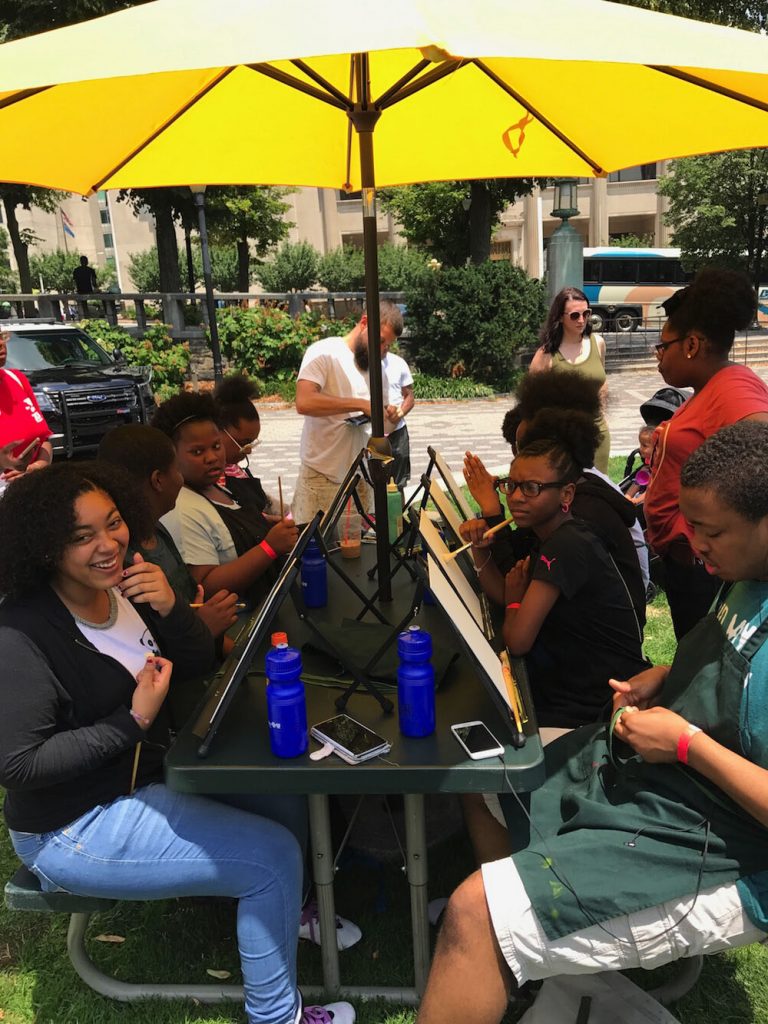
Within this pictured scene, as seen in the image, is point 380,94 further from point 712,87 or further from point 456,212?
point 456,212

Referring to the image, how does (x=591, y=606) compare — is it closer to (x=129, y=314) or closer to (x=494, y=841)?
(x=494, y=841)

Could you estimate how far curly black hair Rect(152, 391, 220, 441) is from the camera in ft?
10.8

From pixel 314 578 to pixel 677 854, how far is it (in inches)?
61.2

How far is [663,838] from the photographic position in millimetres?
1775

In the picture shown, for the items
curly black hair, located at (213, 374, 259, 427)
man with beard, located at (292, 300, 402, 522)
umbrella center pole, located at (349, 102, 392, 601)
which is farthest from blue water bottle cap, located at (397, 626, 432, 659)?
man with beard, located at (292, 300, 402, 522)

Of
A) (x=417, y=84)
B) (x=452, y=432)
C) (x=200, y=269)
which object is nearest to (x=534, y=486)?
(x=417, y=84)

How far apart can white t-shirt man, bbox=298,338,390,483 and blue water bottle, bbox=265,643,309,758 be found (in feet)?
9.41

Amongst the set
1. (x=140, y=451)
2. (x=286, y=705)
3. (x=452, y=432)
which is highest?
(x=140, y=451)

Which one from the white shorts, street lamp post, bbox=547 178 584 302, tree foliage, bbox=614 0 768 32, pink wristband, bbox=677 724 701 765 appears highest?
tree foliage, bbox=614 0 768 32

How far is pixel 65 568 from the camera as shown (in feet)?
6.60

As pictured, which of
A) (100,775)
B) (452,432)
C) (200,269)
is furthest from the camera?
(200,269)

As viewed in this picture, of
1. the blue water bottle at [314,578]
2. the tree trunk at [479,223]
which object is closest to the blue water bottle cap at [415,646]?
the blue water bottle at [314,578]

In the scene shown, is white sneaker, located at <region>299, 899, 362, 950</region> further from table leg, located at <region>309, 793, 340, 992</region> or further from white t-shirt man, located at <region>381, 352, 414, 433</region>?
white t-shirt man, located at <region>381, 352, 414, 433</region>

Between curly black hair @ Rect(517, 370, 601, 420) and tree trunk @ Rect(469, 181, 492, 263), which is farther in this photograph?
tree trunk @ Rect(469, 181, 492, 263)
